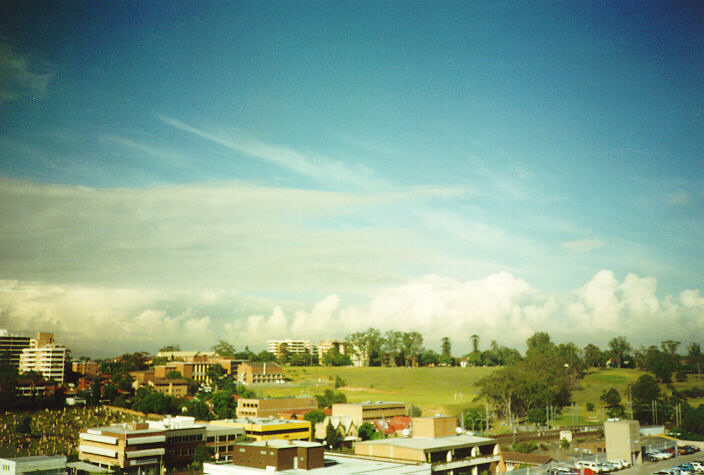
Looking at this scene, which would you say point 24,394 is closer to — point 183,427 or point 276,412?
point 276,412

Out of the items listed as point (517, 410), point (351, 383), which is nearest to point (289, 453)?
point (517, 410)

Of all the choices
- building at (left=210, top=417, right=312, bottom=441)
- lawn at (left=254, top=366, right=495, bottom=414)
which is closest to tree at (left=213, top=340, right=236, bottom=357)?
lawn at (left=254, top=366, right=495, bottom=414)


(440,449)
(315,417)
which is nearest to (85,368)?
(315,417)

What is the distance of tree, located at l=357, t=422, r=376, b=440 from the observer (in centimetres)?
4284

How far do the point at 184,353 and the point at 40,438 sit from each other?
5725 centimetres

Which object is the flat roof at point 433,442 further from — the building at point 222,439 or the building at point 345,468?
the building at point 222,439

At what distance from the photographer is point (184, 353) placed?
9731 cm

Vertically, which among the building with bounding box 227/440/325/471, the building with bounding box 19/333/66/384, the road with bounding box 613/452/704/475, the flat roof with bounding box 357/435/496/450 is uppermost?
the building with bounding box 19/333/66/384

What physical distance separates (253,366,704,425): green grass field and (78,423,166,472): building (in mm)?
29174

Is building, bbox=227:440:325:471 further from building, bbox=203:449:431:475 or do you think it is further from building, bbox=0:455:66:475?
building, bbox=0:455:66:475

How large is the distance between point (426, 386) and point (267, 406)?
2793 cm

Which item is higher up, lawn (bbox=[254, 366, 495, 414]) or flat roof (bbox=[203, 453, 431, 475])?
flat roof (bbox=[203, 453, 431, 475])

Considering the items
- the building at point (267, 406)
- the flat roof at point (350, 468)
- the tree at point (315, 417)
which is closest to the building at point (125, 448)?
the flat roof at point (350, 468)

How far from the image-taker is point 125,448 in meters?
31.2
